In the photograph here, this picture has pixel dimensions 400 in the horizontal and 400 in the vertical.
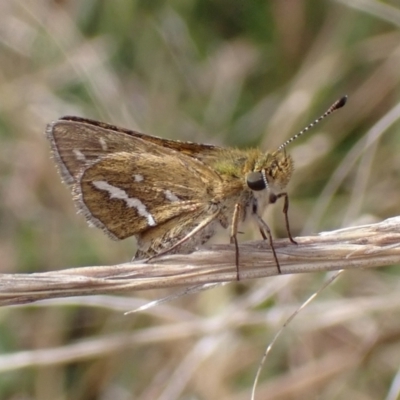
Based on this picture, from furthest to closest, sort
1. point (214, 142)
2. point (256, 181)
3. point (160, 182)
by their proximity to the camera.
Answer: point (214, 142) → point (160, 182) → point (256, 181)

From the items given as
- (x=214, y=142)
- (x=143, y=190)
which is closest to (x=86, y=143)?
(x=143, y=190)

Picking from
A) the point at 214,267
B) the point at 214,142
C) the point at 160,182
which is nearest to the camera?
the point at 214,267

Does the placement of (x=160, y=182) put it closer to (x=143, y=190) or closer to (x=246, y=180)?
(x=143, y=190)

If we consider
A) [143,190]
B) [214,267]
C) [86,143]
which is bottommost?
[214,267]

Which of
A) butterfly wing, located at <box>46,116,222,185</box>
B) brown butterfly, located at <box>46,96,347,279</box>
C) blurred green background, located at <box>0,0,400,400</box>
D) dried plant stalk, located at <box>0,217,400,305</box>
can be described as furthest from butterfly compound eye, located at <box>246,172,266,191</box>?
blurred green background, located at <box>0,0,400,400</box>

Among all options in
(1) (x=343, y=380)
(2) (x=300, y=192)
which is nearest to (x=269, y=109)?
(2) (x=300, y=192)

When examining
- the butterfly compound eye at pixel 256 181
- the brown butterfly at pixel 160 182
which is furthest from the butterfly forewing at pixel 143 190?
the butterfly compound eye at pixel 256 181

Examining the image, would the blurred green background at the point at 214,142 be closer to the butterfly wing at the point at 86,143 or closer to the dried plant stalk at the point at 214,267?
the butterfly wing at the point at 86,143
